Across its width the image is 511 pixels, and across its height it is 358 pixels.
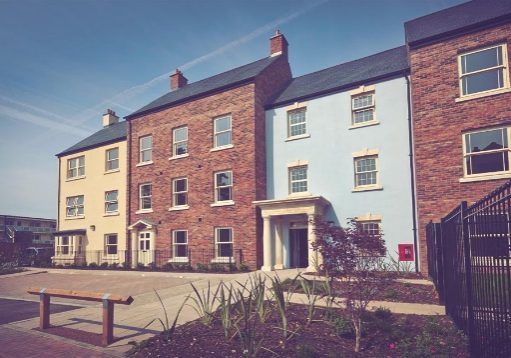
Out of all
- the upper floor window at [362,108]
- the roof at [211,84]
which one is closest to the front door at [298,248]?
the upper floor window at [362,108]

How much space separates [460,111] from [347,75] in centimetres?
692

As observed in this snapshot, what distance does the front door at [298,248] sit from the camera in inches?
789

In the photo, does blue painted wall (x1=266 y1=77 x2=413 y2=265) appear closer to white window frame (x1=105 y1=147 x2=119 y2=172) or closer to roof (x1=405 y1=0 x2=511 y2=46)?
roof (x1=405 y1=0 x2=511 y2=46)

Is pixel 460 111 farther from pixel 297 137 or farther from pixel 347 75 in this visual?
pixel 297 137

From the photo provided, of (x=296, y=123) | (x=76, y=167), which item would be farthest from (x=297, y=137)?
(x=76, y=167)

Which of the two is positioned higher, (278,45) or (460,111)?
(278,45)

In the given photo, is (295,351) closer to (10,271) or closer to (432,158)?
(432,158)

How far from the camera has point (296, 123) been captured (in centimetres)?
2056

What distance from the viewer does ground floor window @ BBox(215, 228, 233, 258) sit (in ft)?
68.0

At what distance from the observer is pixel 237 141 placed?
68.8ft

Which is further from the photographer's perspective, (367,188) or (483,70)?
(367,188)

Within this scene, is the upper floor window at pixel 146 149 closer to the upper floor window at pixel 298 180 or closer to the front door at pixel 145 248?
the front door at pixel 145 248

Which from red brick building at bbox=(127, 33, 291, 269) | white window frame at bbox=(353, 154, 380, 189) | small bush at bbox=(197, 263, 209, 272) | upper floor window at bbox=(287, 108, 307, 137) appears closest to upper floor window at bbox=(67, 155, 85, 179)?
red brick building at bbox=(127, 33, 291, 269)

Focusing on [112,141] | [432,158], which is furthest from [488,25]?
[112,141]
